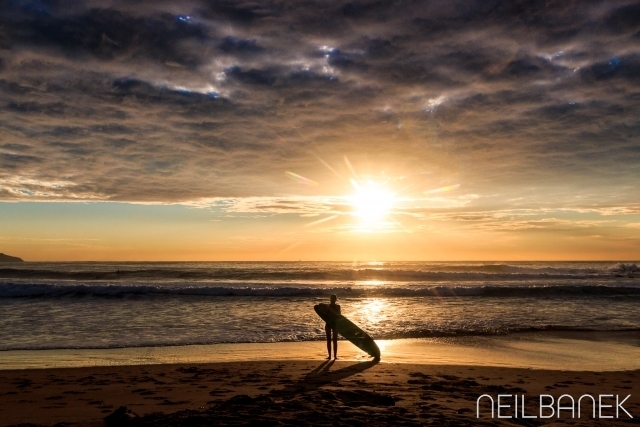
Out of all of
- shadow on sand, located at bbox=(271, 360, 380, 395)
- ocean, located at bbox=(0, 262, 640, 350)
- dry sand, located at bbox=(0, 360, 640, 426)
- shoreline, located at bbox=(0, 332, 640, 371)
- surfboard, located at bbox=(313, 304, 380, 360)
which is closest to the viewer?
dry sand, located at bbox=(0, 360, 640, 426)

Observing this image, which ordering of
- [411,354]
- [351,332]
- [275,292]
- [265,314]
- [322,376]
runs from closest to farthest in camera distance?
[322,376] < [411,354] < [351,332] < [265,314] < [275,292]

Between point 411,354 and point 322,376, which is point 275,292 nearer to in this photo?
point 411,354

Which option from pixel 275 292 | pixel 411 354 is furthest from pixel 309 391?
pixel 275 292

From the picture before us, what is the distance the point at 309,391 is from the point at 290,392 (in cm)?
37

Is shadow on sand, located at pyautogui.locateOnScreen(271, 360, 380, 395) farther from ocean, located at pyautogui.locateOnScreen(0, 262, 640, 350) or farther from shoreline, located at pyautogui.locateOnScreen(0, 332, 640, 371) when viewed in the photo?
ocean, located at pyautogui.locateOnScreen(0, 262, 640, 350)

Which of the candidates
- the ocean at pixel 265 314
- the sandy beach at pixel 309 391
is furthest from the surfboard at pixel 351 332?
the ocean at pixel 265 314

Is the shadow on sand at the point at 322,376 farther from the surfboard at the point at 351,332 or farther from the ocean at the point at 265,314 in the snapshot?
the ocean at the point at 265,314

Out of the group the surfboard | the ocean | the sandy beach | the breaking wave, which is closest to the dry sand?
the sandy beach

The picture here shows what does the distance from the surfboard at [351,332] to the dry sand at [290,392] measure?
845 mm

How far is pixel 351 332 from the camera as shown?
44.7 feet

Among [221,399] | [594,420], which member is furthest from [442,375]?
[221,399]

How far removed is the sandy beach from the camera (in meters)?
6.33

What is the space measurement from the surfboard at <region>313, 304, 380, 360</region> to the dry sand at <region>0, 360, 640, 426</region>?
2.77 feet

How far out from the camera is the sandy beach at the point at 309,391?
20.8 feet
